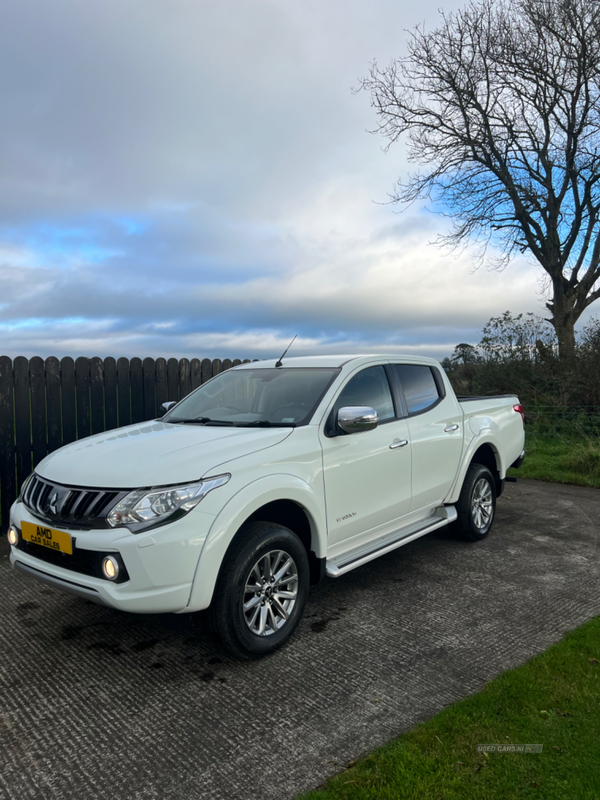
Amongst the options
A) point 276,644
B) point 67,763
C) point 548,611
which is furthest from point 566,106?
point 67,763

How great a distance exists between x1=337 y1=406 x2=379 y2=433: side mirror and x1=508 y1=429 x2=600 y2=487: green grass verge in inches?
270

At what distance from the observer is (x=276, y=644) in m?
3.46

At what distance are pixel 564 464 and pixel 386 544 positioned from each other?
6.76 meters

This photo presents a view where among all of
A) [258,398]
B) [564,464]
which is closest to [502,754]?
[258,398]

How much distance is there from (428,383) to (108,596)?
3.51 meters

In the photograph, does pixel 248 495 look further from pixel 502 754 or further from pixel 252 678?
pixel 502 754

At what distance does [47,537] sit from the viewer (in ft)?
11.0

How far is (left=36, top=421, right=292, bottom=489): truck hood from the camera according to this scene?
3.20 meters

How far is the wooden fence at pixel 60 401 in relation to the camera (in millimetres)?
6637

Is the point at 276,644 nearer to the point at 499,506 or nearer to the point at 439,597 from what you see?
the point at 439,597

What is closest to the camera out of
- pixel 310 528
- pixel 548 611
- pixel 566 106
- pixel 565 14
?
pixel 310 528

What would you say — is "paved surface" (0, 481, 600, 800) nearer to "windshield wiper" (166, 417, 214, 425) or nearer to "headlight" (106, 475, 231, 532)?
"headlight" (106, 475, 231, 532)

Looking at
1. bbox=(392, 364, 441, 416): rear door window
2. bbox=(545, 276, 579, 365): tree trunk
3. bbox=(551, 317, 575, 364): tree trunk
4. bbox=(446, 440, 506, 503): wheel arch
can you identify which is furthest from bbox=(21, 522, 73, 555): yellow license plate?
bbox=(545, 276, 579, 365): tree trunk

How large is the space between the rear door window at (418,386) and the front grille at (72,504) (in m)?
2.73
